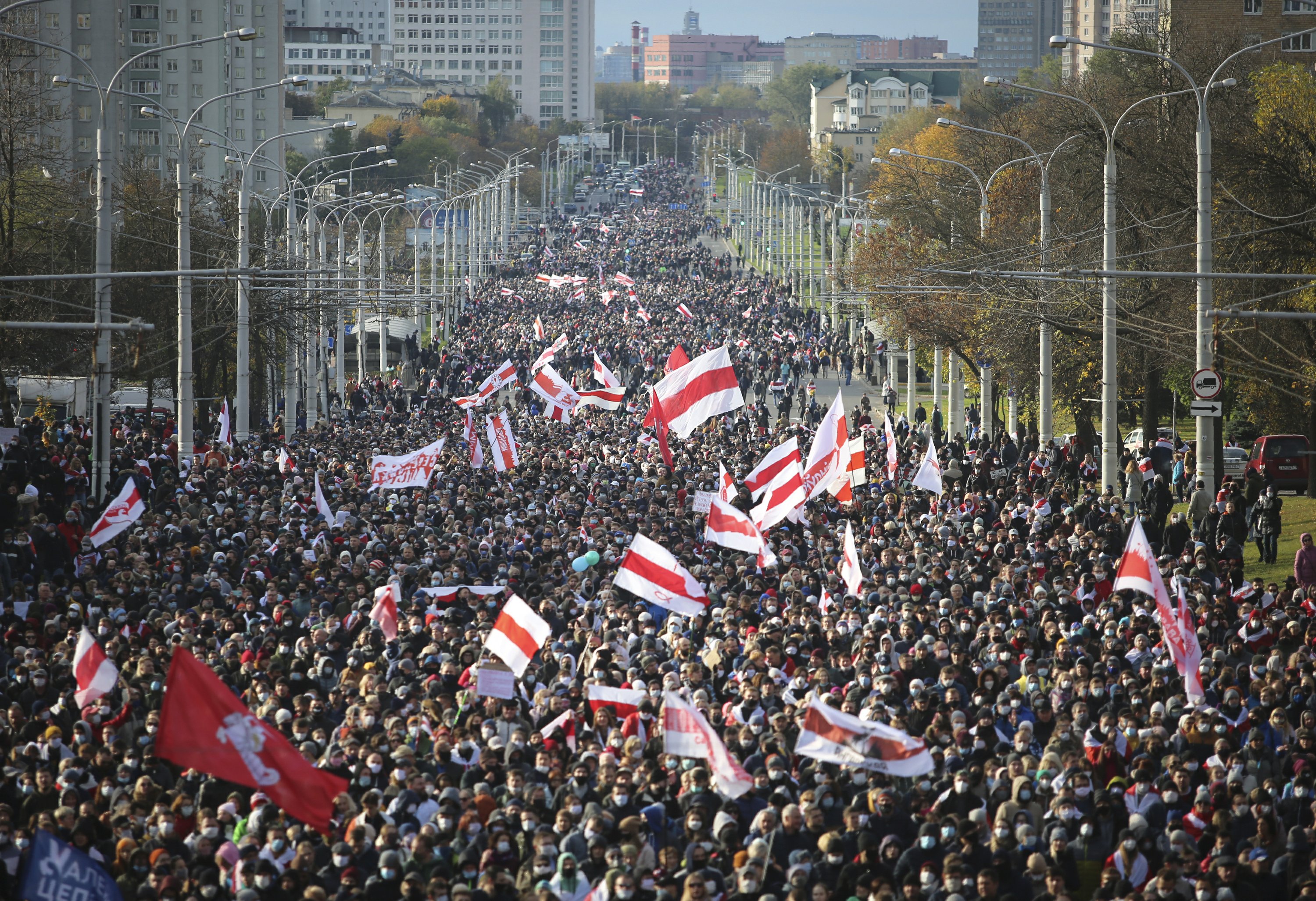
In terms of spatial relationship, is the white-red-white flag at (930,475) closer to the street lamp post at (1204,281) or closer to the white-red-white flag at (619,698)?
the street lamp post at (1204,281)

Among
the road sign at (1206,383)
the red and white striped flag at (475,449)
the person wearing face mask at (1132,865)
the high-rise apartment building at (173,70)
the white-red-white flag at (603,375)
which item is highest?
the high-rise apartment building at (173,70)

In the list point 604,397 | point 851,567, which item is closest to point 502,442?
point 604,397

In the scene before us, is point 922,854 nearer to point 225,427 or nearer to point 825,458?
point 825,458

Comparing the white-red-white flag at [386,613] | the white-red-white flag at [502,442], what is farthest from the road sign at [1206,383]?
the white-red-white flag at [502,442]

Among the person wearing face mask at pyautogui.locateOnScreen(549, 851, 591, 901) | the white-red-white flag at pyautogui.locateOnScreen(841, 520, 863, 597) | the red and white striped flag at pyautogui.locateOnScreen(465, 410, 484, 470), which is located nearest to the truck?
the red and white striped flag at pyautogui.locateOnScreen(465, 410, 484, 470)

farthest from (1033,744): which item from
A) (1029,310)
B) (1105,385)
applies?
(1029,310)

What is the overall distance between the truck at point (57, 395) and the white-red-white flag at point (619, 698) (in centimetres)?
2862

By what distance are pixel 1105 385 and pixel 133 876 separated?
20827 mm

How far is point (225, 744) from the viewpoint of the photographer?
422 inches

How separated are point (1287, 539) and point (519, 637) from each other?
16.8m

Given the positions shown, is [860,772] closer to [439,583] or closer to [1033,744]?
[1033,744]

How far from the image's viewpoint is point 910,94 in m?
189

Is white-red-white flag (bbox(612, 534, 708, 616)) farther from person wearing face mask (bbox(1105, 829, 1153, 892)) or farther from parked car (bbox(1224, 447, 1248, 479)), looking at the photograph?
parked car (bbox(1224, 447, 1248, 479))

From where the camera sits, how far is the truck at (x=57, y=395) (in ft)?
135
